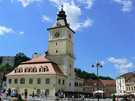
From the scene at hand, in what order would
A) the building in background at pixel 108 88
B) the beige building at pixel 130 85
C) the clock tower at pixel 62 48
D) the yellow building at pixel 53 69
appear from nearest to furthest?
the yellow building at pixel 53 69 → the clock tower at pixel 62 48 → the beige building at pixel 130 85 → the building in background at pixel 108 88

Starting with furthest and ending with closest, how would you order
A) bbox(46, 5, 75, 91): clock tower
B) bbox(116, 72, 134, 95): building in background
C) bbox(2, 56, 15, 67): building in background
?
bbox(2, 56, 15, 67): building in background, bbox(116, 72, 134, 95): building in background, bbox(46, 5, 75, 91): clock tower

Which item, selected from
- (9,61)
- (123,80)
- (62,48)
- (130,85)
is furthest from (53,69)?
(9,61)

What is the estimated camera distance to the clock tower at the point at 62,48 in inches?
1822

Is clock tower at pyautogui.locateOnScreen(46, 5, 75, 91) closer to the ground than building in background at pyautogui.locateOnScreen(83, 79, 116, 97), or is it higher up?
higher up

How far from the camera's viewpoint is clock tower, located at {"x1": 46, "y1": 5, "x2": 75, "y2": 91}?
1822 inches

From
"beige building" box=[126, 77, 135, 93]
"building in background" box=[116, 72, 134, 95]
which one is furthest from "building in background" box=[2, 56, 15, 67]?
"beige building" box=[126, 77, 135, 93]

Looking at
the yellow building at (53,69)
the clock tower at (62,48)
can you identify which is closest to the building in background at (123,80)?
the yellow building at (53,69)

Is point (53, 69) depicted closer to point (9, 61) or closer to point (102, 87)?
point (102, 87)

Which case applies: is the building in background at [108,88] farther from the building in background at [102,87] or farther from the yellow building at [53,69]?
the yellow building at [53,69]

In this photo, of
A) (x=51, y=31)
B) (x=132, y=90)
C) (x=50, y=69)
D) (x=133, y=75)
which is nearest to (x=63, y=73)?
(x=50, y=69)

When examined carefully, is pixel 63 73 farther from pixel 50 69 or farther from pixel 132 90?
pixel 132 90

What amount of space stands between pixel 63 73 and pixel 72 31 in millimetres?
13889

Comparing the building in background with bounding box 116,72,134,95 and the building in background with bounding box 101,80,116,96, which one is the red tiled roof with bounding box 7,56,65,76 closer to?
the building in background with bounding box 116,72,134,95

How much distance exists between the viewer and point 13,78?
45.4 m
